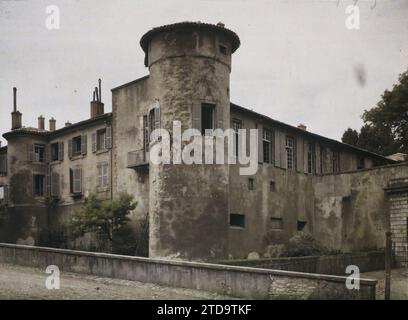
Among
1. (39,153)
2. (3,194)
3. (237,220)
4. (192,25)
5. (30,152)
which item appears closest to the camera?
(192,25)

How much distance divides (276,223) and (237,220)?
11.1 feet

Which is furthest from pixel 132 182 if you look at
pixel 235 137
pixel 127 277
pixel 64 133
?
pixel 127 277

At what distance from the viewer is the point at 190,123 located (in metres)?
19.6

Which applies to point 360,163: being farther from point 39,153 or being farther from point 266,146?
point 39,153

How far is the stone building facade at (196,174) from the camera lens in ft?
63.6

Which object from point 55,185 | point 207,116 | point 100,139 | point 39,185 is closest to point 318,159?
point 207,116

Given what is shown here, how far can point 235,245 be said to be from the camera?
2298cm

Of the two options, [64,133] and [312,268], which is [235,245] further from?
[64,133]

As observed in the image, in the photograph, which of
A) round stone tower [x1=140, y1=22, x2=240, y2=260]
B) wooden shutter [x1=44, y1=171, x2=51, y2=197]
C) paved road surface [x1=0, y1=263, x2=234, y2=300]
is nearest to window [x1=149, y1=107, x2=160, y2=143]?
round stone tower [x1=140, y1=22, x2=240, y2=260]

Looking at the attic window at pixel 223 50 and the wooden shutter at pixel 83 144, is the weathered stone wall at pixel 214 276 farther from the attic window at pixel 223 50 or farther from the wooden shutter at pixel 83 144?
the wooden shutter at pixel 83 144

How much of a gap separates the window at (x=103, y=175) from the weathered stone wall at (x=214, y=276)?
27.5ft

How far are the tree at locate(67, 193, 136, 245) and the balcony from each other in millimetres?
1449

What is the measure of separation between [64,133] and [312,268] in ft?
56.6

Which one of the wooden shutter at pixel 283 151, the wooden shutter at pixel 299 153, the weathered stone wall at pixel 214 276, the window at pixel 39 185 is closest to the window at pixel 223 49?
the wooden shutter at pixel 283 151
